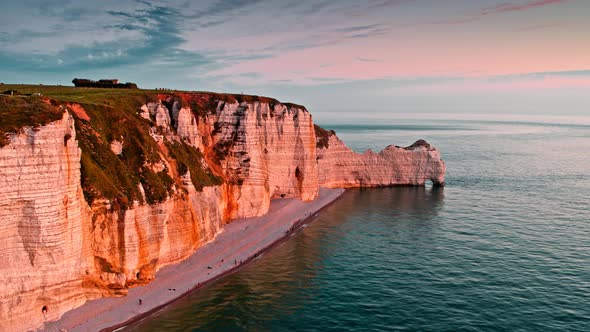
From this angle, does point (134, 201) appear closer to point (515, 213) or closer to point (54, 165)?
point (54, 165)

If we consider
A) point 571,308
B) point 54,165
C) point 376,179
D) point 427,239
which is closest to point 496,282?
point 571,308

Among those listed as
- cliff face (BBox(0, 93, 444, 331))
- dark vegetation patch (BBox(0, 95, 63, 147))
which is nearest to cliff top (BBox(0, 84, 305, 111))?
cliff face (BBox(0, 93, 444, 331))

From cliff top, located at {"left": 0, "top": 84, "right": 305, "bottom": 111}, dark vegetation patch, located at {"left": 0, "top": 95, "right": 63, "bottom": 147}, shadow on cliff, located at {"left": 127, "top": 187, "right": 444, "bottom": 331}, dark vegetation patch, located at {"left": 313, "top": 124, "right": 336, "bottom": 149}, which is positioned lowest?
shadow on cliff, located at {"left": 127, "top": 187, "right": 444, "bottom": 331}

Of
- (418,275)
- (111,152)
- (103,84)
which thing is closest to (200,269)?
(111,152)

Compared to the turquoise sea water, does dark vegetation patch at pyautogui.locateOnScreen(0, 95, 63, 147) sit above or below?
above

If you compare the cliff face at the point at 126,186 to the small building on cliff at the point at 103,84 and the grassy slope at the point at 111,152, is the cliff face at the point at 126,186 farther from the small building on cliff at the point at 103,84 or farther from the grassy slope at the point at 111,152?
the small building on cliff at the point at 103,84

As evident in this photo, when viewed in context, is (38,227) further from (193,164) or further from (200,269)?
(193,164)

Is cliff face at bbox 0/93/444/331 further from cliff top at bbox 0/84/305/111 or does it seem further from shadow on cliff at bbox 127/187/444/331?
shadow on cliff at bbox 127/187/444/331

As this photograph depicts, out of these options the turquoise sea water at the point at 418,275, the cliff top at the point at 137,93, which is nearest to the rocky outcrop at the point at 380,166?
the turquoise sea water at the point at 418,275
